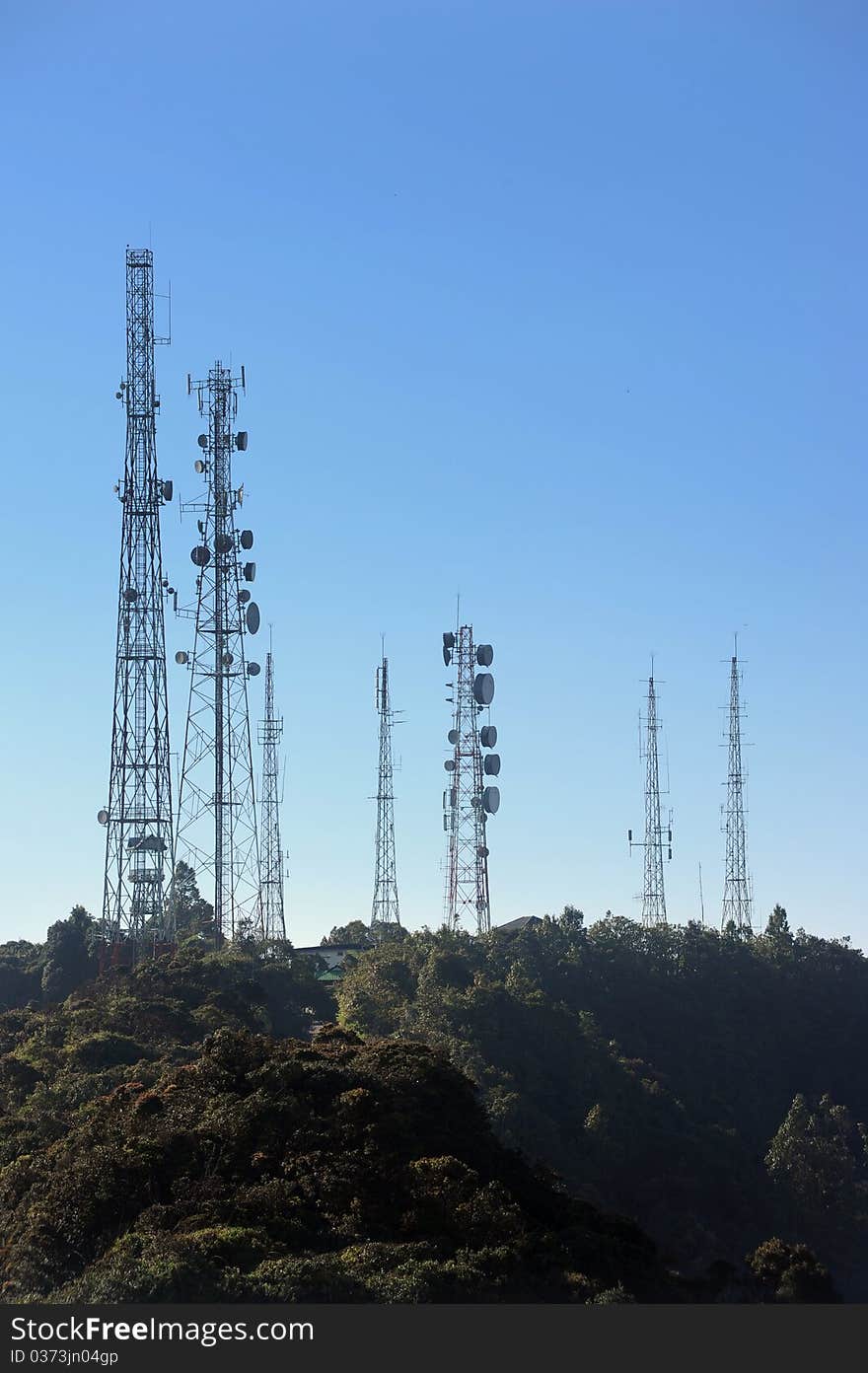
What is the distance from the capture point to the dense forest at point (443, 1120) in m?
29.0

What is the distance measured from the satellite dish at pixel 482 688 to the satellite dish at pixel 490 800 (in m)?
3.71

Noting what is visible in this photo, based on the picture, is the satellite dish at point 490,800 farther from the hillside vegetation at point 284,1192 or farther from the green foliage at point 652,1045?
the hillside vegetation at point 284,1192

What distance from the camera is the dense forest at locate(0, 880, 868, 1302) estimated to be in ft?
95.0

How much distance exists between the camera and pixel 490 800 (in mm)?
72125

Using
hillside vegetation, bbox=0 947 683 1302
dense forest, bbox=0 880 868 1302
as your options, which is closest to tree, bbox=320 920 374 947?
dense forest, bbox=0 880 868 1302

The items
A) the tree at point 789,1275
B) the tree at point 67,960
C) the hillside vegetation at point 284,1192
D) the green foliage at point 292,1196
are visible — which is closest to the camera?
the green foliage at point 292,1196

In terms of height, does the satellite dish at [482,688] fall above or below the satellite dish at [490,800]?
above

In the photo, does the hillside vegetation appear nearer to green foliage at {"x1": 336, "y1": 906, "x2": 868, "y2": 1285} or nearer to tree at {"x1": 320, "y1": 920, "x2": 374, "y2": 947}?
green foliage at {"x1": 336, "y1": 906, "x2": 868, "y2": 1285}

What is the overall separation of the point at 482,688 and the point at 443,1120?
3755cm

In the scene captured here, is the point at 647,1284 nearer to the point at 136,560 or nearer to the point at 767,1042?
the point at 136,560

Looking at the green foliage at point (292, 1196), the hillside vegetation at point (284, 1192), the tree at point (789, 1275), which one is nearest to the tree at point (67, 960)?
the hillside vegetation at point (284, 1192)

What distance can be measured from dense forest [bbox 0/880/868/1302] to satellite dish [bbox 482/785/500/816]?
17.1 ft

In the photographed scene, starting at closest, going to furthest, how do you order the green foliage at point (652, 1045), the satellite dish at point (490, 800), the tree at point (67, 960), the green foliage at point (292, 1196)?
the green foliage at point (292, 1196) → the green foliage at point (652, 1045) → the tree at point (67, 960) → the satellite dish at point (490, 800)

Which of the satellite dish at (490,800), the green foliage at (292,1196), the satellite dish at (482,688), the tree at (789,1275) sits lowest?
the tree at (789,1275)
